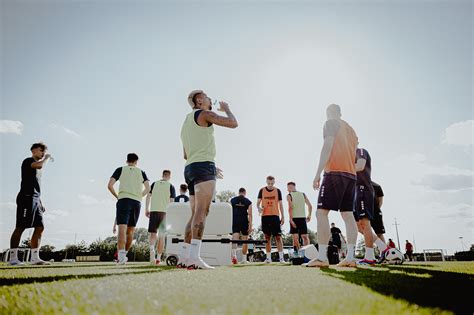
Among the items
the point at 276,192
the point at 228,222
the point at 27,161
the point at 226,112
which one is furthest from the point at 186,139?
the point at 276,192

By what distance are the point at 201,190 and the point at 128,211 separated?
3.54m

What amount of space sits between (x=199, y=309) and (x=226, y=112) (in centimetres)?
352

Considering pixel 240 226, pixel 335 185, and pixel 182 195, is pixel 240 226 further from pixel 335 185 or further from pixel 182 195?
pixel 335 185

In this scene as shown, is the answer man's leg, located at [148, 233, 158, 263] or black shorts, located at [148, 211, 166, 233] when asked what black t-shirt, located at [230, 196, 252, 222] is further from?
man's leg, located at [148, 233, 158, 263]

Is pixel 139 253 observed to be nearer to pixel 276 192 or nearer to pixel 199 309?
pixel 276 192

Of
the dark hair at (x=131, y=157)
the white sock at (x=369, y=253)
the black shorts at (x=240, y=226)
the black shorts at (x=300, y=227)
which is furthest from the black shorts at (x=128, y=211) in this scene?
the black shorts at (x=300, y=227)

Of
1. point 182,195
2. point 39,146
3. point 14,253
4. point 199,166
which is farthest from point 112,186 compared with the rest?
point 199,166

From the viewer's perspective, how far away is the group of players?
4.32 m

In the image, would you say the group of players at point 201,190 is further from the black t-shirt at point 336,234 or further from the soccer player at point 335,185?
the black t-shirt at point 336,234

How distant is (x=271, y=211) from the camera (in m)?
10.1

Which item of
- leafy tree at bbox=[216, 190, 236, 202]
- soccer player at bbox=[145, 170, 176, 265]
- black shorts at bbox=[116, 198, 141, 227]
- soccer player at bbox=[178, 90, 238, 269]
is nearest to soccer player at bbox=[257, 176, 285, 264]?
soccer player at bbox=[145, 170, 176, 265]

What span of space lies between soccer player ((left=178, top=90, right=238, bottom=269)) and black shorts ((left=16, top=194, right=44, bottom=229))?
400cm

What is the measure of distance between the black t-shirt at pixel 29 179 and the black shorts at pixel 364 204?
6.77 meters

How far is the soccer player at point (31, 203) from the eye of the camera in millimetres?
6242
